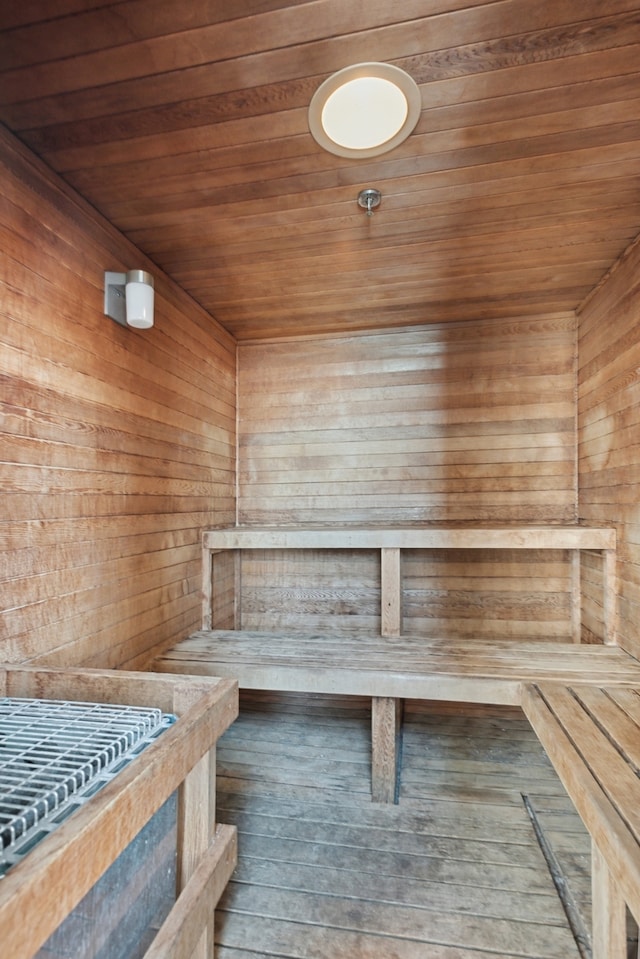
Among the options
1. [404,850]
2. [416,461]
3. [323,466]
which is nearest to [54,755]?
[404,850]

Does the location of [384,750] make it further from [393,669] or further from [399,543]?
[399,543]

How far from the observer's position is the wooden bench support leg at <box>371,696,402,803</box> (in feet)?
6.48

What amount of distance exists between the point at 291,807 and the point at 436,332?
255cm

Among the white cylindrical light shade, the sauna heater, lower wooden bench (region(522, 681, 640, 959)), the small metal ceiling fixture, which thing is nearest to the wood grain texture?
lower wooden bench (region(522, 681, 640, 959))

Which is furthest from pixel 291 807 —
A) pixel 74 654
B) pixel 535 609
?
pixel 535 609

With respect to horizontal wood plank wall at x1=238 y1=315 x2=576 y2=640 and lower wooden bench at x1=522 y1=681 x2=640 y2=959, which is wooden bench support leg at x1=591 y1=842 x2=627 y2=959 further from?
horizontal wood plank wall at x1=238 y1=315 x2=576 y2=640

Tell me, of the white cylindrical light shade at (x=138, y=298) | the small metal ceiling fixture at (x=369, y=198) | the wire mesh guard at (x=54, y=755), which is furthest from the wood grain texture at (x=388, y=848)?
the small metal ceiling fixture at (x=369, y=198)

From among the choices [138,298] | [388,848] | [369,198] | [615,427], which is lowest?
[388,848]

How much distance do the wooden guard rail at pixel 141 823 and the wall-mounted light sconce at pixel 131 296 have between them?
4.08 ft

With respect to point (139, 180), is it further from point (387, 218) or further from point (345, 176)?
point (387, 218)

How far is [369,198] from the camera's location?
1.66 meters

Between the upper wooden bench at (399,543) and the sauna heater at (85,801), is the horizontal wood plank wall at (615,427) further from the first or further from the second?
the sauna heater at (85,801)

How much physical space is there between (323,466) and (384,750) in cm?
159

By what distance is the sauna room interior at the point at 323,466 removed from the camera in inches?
43.1
